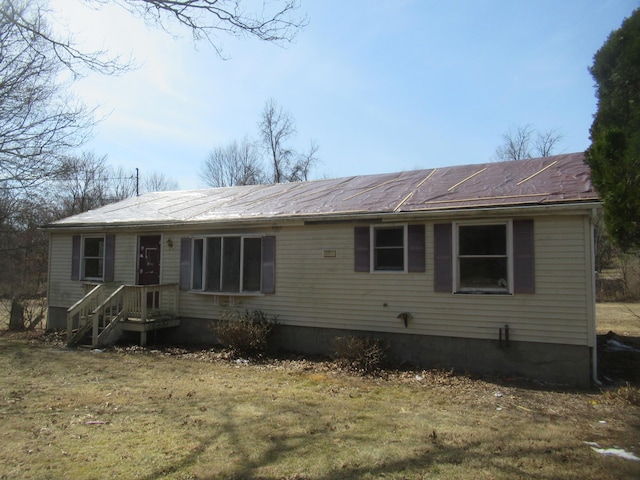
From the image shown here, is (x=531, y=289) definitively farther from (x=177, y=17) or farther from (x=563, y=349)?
(x=177, y=17)

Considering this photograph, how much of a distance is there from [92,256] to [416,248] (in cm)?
1011

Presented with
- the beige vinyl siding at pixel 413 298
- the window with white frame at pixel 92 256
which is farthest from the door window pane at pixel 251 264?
the window with white frame at pixel 92 256

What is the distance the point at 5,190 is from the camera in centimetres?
1339

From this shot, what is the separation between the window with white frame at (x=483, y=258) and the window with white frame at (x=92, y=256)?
1054 centimetres

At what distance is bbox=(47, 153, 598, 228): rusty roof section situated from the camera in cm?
879

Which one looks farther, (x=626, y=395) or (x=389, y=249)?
(x=389, y=249)

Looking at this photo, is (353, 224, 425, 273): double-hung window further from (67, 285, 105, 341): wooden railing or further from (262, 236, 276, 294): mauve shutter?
(67, 285, 105, 341): wooden railing

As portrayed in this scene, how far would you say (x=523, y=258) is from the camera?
835cm

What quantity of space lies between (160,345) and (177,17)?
27.3 ft

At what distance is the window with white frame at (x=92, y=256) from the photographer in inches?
551

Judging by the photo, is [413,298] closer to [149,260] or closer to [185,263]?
[185,263]

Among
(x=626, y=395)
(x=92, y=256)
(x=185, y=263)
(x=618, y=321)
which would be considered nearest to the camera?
(x=626, y=395)

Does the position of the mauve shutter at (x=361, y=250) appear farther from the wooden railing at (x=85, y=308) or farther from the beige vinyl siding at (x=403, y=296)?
the wooden railing at (x=85, y=308)

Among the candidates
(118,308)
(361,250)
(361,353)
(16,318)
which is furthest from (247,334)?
(16,318)
